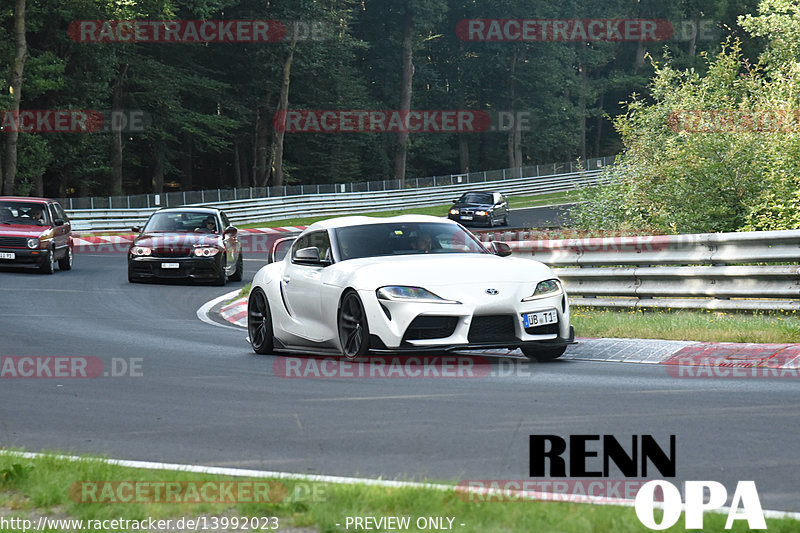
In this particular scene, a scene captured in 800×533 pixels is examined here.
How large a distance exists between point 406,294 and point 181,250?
14753 mm

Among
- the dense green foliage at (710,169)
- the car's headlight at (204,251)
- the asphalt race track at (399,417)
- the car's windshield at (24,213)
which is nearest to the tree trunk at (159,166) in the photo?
the car's windshield at (24,213)

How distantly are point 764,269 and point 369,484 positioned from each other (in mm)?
8815

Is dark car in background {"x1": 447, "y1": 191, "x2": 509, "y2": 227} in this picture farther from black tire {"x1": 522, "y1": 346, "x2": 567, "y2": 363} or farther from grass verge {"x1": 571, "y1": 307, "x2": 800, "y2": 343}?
black tire {"x1": 522, "y1": 346, "x2": 567, "y2": 363}

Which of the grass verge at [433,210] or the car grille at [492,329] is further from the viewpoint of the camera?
the grass verge at [433,210]

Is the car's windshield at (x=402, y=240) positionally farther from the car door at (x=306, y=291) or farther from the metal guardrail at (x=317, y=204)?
the metal guardrail at (x=317, y=204)

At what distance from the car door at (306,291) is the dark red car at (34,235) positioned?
1559 cm

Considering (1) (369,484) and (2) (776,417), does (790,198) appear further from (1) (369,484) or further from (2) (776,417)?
(1) (369,484)


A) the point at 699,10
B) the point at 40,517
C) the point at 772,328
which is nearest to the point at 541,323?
the point at 772,328

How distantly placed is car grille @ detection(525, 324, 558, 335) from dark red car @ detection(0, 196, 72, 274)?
1834 cm

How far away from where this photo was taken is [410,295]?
10.8m

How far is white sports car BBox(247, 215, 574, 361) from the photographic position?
1064 centimetres

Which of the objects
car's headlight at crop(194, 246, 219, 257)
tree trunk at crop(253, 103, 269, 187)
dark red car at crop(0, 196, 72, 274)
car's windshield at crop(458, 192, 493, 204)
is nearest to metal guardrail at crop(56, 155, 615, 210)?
car's windshield at crop(458, 192, 493, 204)

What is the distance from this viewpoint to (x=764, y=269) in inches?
527

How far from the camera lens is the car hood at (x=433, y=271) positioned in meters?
10.9
